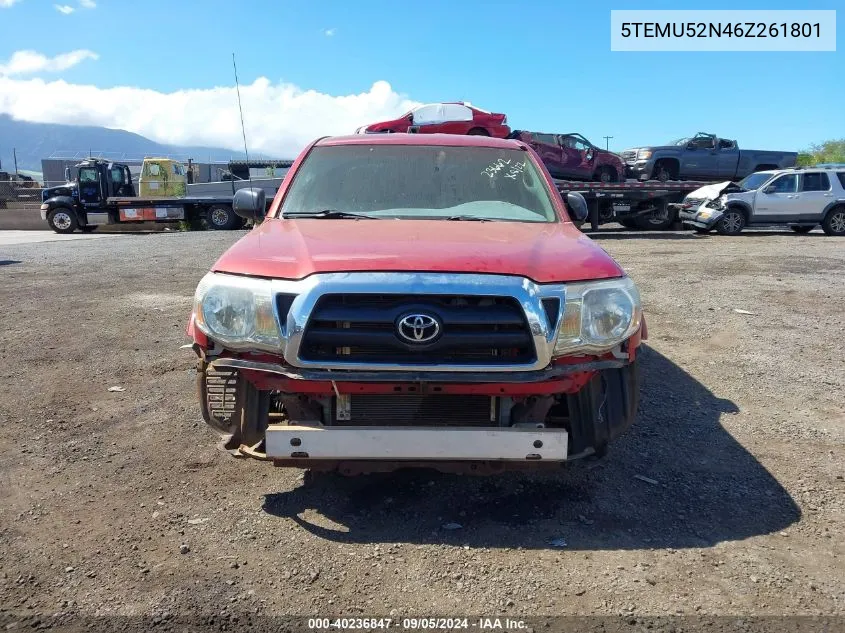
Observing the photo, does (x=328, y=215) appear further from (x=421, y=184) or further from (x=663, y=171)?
(x=663, y=171)

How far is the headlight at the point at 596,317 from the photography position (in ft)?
9.06

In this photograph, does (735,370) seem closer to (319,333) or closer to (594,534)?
(594,534)

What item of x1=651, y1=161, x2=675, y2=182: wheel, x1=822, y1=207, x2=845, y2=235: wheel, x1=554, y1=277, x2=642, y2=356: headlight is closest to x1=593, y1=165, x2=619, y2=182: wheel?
x1=651, y1=161, x2=675, y2=182: wheel

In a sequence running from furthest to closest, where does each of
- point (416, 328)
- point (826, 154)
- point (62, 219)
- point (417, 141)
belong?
point (826, 154) → point (62, 219) → point (417, 141) → point (416, 328)

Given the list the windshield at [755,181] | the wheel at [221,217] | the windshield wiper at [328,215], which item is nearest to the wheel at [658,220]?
the windshield at [755,181]

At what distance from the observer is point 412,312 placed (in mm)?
2699

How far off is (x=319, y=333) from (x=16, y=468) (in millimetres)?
2175

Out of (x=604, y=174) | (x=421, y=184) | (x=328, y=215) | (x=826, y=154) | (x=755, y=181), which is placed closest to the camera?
(x=328, y=215)

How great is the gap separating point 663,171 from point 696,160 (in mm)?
1113

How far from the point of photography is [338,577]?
263 cm

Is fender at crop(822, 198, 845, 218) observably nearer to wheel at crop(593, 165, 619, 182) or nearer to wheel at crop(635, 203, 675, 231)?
wheel at crop(635, 203, 675, 231)

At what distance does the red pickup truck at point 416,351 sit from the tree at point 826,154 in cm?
4821

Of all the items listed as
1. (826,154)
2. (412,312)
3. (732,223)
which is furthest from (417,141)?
(826,154)

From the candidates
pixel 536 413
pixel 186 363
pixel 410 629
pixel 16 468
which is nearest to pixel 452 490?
pixel 536 413
